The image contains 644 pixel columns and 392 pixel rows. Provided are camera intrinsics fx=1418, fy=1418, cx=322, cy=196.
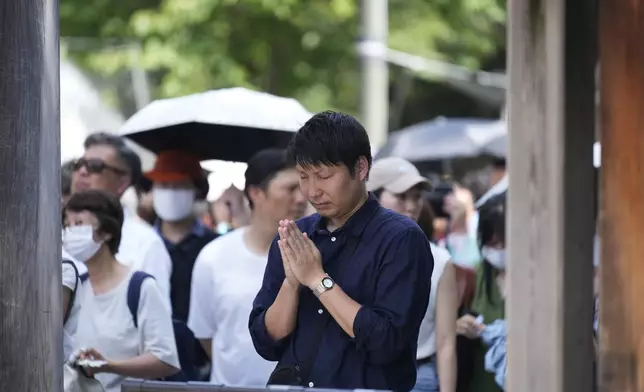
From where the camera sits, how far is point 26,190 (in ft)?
14.5

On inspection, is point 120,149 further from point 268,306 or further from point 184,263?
point 268,306

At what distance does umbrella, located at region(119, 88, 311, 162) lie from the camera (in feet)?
27.9

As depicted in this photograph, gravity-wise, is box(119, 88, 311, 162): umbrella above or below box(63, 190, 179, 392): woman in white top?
above

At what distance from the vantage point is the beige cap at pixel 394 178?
7543 mm

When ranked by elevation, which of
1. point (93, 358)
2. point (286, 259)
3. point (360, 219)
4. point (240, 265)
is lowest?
point (93, 358)

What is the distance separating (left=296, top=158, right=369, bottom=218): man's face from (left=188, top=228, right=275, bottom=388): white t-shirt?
1963mm

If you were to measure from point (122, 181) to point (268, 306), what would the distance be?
375cm

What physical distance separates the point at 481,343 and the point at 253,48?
14.4 metres

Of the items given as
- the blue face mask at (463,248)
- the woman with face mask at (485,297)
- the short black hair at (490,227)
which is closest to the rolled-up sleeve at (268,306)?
the woman with face mask at (485,297)

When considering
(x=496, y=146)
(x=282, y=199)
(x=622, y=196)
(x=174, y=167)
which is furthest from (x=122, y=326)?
(x=496, y=146)

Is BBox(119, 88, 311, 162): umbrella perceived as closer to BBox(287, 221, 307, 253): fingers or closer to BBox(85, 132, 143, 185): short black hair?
BBox(85, 132, 143, 185): short black hair

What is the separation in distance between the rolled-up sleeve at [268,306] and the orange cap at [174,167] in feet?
13.1

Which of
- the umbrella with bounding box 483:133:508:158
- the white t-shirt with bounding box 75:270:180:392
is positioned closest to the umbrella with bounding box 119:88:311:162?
the white t-shirt with bounding box 75:270:180:392

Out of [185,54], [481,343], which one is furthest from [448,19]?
[481,343]
